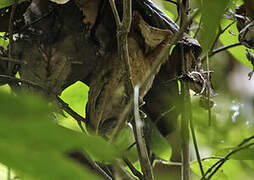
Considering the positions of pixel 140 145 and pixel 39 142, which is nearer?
pixel 39 142

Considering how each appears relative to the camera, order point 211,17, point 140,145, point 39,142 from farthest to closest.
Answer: point 140,145 → point 211,17 → point 39,142

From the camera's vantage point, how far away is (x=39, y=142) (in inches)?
5.0

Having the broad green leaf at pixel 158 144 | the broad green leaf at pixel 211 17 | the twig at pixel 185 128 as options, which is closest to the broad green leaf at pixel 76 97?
the broad green leaf at pixel 158 144

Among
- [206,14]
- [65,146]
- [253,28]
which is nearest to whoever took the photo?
[65,146]

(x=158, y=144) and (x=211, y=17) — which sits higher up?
(x=211, y=17)

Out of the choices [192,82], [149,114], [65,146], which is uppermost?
[65,146]

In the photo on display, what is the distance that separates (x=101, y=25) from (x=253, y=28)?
0.72ft

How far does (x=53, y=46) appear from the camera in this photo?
52cm

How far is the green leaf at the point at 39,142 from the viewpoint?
0.12 meters

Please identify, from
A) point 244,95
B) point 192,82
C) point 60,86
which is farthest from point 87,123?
point 244,95

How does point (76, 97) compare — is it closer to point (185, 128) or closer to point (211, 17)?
point (185, 128)

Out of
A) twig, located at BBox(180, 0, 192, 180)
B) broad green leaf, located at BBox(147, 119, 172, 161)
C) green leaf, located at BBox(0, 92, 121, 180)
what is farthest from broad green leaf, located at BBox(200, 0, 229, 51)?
broad green leaf, located at BBox(147, 119, 172, 161)

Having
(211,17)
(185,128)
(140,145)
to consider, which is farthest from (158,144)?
(211,17)

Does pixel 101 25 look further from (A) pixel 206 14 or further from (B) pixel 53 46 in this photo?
(A) pixel 206 14
